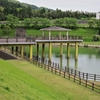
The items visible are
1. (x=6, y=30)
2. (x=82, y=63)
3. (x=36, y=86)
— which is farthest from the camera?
(x=6, y=30)

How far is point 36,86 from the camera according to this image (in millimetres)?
20094

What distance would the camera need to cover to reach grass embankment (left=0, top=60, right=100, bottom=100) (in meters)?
15.3

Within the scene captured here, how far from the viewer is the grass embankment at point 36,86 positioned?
50.3 feet

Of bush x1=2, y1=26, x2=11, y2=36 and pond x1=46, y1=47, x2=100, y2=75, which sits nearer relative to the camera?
pond x1=46, y1=47, x2=100, y2=75

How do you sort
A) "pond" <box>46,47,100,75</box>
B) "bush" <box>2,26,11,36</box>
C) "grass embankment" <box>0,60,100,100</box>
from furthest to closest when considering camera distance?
"bush" <box>2,26,11,36</box> → "pond" <box>46,47,100,75</box> → "grass embankment" <box>0,60,100,100</box>

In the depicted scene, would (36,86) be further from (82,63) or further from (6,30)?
(6,30)

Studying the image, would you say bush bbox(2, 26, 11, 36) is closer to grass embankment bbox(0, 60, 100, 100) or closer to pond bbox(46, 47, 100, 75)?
pond bbox(46, 47, 100, 75)

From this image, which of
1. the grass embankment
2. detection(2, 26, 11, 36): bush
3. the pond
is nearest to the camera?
the grass embankment

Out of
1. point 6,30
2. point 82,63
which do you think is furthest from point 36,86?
point 6,30

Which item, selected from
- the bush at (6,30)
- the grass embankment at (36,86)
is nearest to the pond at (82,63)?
the grass embankment at (36,86)

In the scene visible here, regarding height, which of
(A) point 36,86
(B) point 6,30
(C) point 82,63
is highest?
(B) point 6,30

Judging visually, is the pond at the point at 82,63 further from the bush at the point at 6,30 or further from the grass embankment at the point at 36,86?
the bush at the point at 6,30

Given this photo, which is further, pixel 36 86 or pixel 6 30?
pixel 6 30

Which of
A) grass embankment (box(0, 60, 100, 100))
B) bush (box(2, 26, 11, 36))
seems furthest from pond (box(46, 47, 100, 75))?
bush (box(2, 26, 11, 36))
